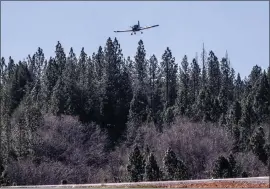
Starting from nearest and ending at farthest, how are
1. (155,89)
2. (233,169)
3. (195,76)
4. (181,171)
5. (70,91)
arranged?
1. (181,171)
2. (233,169)
3. (70,91)
4. (155,89)
5. (195,76)

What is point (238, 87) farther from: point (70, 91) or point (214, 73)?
point (70, 91)

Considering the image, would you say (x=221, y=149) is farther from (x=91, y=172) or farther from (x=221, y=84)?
(x=221, y=84)

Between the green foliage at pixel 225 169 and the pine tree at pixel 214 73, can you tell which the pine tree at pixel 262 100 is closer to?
the pine tree at pixel 214 73

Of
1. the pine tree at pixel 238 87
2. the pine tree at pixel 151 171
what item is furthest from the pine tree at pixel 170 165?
the pine tree at pixel 238 87

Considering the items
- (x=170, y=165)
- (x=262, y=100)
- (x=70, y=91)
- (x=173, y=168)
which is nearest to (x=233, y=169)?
(x=173, y=168)

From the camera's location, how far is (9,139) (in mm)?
56125

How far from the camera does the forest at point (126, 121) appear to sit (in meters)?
48.1

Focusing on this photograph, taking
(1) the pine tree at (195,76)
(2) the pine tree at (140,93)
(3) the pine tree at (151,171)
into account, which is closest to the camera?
(3) the pine tree at (151,171)

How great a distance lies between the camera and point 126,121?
75.9m

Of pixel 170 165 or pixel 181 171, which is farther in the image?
pixel 170 165

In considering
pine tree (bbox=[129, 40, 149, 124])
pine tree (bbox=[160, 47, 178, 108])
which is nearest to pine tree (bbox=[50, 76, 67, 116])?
pine tree (bbox=[129, 40, 149, 124])

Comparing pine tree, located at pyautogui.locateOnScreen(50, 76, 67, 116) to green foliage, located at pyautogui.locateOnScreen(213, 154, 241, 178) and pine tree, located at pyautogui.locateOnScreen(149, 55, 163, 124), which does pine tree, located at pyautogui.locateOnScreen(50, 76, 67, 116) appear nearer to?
pine tree, located at pyautogui.locateOnScreen(149, 55, 163, 124)

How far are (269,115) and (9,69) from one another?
42.9 m

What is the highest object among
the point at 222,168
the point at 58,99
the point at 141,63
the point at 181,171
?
the point at 141,63
